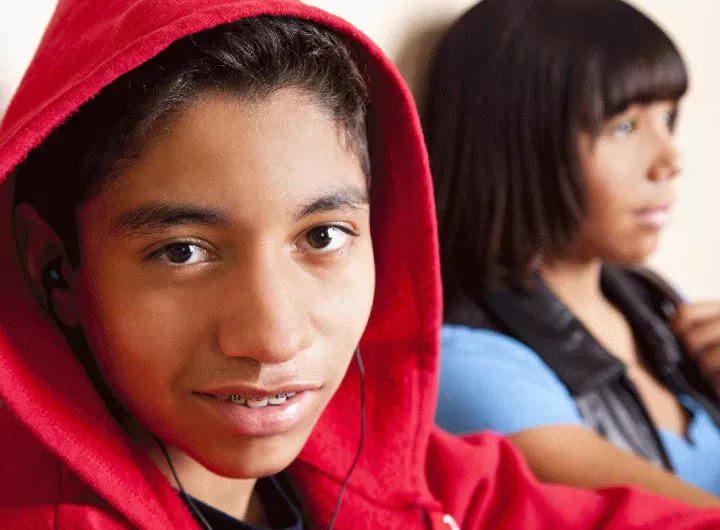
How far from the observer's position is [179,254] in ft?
1.86

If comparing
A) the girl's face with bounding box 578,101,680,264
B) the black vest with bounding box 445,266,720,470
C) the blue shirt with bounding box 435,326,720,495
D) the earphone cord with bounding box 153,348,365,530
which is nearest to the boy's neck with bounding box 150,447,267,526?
the earphone cord with bounding box 153,348,365,530

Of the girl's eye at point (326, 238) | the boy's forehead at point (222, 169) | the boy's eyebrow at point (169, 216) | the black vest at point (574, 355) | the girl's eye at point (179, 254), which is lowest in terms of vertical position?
the black vest at point (574, 355)

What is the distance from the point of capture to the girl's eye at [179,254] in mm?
565

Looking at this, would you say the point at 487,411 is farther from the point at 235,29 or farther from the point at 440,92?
the point at 235,29

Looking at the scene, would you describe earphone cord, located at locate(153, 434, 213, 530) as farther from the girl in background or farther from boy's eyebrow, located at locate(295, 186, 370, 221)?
the girl in background

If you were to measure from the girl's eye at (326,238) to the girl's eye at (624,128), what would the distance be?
630 mm

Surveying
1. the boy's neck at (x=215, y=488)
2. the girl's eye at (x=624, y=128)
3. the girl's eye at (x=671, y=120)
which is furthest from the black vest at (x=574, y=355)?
the boy's neck at (x=215, y=488)

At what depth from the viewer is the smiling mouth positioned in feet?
1.90

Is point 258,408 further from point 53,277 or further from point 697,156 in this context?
point 697,156

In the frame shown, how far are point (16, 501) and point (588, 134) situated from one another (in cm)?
84

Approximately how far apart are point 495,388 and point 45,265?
569 millimetres

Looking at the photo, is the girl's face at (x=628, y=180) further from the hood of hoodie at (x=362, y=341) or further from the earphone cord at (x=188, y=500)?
the earphone cord at (x=188, y=500)

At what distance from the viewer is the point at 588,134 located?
1105 millimetres

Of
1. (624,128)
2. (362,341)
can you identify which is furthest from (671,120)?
(362,341)
